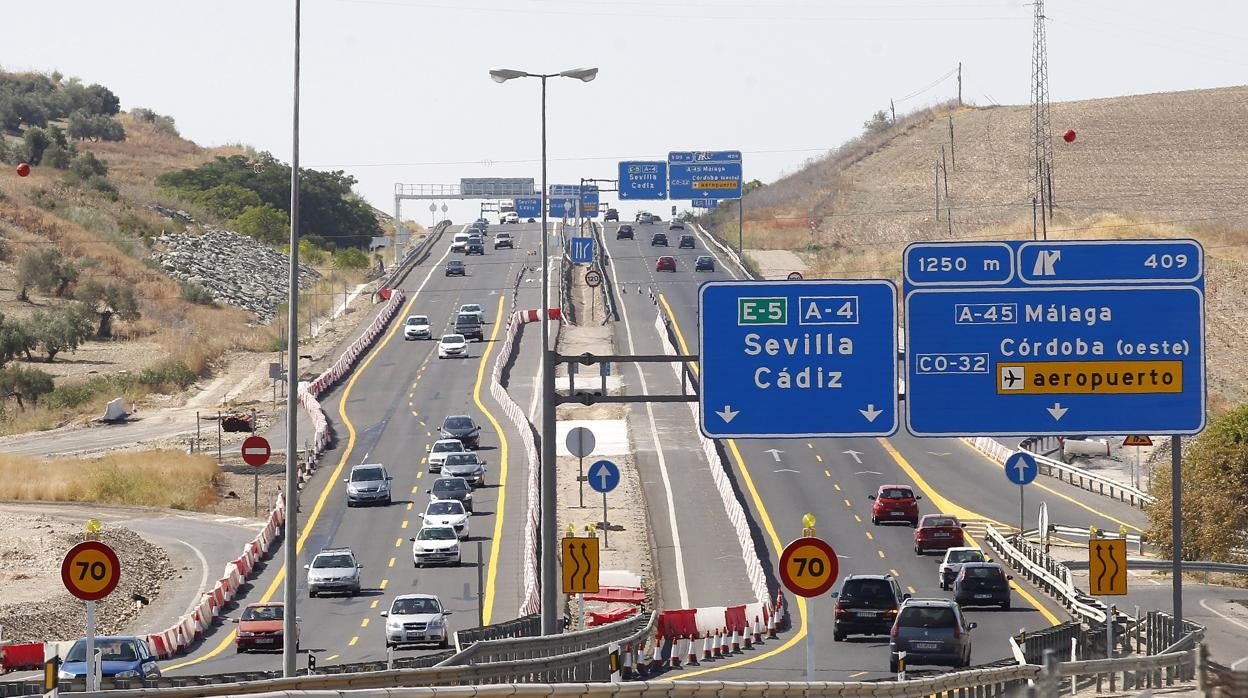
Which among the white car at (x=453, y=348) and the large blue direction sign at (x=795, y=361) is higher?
the white car at (x=453, y=348)

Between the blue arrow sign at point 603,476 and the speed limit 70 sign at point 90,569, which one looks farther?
the blue arrow sign at point 603,476

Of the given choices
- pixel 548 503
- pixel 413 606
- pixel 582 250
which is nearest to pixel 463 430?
pixel 413 606

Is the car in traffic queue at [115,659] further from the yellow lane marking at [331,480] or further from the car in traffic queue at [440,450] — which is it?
the car in traffic queue at [440,450]

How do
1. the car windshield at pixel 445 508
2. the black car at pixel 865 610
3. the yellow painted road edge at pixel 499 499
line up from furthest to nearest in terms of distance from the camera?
1. the car windshield at pixel 445 508
2. the yellow painted road edge at pixel 499 499
3. the black car at pixel 865 610

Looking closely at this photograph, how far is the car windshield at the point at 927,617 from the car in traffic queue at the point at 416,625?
398 inches

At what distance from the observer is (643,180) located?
329ft

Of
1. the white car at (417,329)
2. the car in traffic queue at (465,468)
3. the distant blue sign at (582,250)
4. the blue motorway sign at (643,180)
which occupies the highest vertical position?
the blue motorway sign at (643,180)

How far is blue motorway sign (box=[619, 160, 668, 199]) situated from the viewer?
327 ft

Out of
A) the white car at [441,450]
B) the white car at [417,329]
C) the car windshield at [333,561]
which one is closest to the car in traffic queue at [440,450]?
the white car at [441,450]

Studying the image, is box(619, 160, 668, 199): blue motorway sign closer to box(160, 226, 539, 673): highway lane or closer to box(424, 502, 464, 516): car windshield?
box(160, 226, 539, 673): highway lane

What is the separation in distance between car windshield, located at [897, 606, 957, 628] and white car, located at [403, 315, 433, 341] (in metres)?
67.3

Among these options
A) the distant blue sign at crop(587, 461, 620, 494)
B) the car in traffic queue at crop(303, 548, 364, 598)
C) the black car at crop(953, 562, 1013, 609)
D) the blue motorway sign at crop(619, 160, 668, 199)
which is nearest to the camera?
the distant blue sign at crop(587, 461, 620, 494)

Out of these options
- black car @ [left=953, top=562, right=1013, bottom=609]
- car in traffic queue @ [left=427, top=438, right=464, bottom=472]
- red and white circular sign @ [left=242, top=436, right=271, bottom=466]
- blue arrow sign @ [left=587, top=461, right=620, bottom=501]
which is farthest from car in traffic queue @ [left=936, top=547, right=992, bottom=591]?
car in traffic queue @ [left=427, top=438, right=464, bottom=472]

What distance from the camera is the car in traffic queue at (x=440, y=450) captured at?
6297cm
